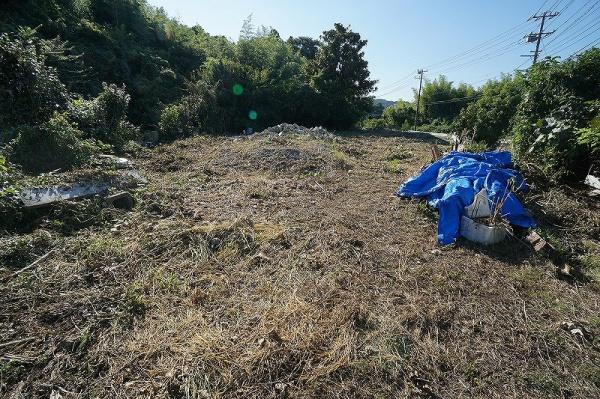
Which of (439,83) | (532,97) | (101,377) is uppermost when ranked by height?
(439,83)

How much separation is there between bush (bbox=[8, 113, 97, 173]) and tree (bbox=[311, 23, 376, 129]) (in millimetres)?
12714

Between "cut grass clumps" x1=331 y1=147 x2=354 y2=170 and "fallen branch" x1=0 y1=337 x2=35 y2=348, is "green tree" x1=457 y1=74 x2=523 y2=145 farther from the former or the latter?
"fallen branch" x1=0 y1=337 x2=35 y2=348

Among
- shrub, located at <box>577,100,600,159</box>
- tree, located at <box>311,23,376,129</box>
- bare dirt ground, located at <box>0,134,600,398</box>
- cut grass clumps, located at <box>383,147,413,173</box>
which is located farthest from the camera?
tree, located at <box>311,23,376,129</box>

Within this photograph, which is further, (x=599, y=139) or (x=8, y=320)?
(x=599, y=139)

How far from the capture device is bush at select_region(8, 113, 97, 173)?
4883 millimetres

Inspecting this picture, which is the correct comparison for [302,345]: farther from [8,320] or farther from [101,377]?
[8,320]

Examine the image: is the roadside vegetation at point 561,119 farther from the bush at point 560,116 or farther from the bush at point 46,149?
the bush at point 46,149

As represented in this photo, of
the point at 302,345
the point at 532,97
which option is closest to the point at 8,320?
the point at 302,345

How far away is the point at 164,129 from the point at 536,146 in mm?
9960

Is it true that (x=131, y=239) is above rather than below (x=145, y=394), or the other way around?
above

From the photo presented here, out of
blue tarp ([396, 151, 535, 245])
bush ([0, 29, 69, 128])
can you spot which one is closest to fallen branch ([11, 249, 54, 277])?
blue tarp ([396, 151, 535, 245])

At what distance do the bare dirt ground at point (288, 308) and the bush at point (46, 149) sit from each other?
200 cm

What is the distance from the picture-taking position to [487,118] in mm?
9445

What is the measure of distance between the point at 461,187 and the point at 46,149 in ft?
20.2
